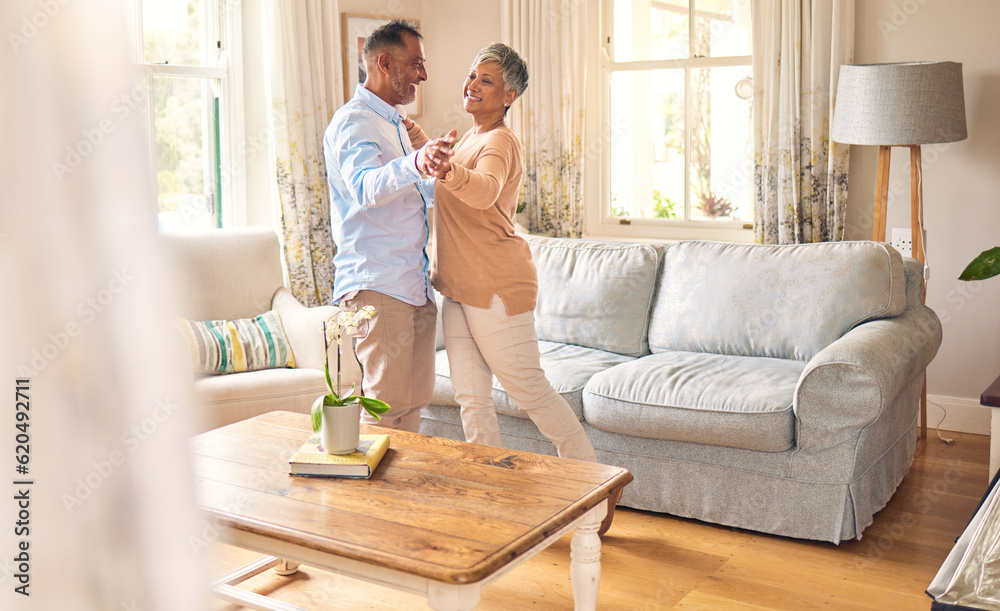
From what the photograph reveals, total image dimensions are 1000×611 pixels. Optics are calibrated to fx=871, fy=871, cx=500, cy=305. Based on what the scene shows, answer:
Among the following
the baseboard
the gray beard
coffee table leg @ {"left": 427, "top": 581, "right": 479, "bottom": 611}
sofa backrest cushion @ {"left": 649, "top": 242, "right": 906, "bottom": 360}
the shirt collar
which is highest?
the gray beard

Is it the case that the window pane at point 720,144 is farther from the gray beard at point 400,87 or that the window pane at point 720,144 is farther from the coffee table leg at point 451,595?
the coffee table leg at point 451,595

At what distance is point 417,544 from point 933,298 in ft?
10.2

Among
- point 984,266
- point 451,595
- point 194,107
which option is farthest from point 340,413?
point 194,107

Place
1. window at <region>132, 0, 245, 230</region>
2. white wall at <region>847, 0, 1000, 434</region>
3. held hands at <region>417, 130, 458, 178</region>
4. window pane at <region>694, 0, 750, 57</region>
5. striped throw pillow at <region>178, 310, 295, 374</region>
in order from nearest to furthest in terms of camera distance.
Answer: held hands at <region>417, 130, 458, 178</region> → striped throw pillow at <region>178, 310, 295, 374</region> → white wall at <region>847, 0, 1000, 434</region> → window at <region>132, 0, 245, 230</region> → window pane at <region>694, 0, 750, 57</region>

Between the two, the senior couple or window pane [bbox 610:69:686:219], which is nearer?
the senior couple

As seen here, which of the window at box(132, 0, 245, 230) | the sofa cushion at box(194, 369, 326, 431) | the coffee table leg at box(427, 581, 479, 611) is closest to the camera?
the coffee table leg at box(427, 581, 479, 611)

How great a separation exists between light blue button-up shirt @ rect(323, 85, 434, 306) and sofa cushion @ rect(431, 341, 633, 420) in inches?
27.0

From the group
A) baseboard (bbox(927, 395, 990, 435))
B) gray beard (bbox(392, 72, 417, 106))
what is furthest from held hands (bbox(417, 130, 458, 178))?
baseboard (bbox(927, 395, 990, 435))

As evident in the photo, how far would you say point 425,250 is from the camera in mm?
2432

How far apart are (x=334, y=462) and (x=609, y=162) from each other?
306 centimetres

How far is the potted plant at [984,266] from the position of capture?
111 inches

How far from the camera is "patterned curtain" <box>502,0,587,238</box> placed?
14.6 feet

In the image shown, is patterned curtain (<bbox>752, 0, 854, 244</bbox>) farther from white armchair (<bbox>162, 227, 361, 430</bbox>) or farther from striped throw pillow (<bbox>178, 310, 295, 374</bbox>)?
striped throw pillow (<bbox>178, 310, 295, 374</bbox>)

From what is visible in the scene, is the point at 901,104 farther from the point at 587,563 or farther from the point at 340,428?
the point at 340,428
